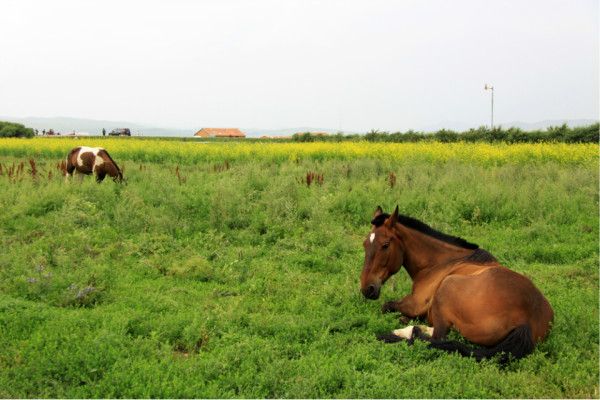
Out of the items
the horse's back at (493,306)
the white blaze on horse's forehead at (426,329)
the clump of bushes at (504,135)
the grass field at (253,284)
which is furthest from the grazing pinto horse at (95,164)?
the clump of bushes at (504,135)

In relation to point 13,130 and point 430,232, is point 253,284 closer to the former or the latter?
point 430,232

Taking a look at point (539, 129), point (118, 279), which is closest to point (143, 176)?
point (118, 279)

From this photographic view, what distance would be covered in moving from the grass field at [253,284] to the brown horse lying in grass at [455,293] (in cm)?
22

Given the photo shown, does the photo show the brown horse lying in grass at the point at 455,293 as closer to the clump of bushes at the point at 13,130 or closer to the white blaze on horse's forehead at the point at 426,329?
the white blaze on horse's forehead at the point at 426,329

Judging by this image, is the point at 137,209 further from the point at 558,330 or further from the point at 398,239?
the point at 558,330

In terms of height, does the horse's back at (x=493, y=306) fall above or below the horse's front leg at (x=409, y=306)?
above

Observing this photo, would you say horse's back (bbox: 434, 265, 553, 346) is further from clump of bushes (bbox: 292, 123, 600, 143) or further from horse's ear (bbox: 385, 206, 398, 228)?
clump of bushes (bbox: 292, 123, 600, 143)

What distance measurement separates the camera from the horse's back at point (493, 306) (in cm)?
424

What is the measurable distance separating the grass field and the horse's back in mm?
299

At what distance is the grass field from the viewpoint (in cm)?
394

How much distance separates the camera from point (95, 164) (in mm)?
13383

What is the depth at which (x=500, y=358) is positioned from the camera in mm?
4129

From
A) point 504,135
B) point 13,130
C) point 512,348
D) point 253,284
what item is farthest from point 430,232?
point 13,130

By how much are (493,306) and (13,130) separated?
48.2m
